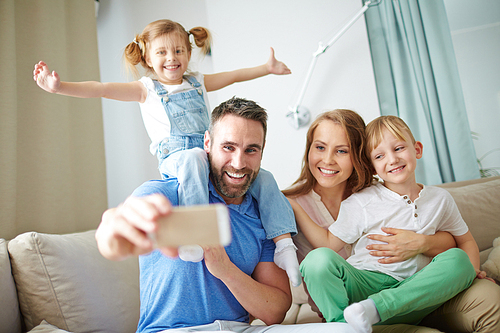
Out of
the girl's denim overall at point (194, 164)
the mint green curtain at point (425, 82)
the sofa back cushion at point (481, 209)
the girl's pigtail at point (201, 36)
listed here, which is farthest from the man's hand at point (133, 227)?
the mint green curtain at point (425, 82)

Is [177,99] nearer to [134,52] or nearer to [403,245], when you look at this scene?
[134,52]

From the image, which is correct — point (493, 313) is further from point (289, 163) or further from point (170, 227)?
point (289, 163)

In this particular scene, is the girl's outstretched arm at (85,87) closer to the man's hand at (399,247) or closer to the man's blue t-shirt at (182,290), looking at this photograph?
the man's blue t-shirt at (182,290)

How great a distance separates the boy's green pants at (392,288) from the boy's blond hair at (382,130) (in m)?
0.45

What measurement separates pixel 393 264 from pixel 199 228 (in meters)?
1.01

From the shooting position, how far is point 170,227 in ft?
1.32

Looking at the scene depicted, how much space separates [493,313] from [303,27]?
1917 millimetres

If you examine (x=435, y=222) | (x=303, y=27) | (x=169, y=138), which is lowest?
(x=435, y=222)

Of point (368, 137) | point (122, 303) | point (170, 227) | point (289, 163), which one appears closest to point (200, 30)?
Answer: point (368, 137)

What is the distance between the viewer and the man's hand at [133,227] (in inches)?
16.2

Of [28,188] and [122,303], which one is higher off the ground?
[28,188]

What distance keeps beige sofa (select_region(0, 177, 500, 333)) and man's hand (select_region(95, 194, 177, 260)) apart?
763 millimetres

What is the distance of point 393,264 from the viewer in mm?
1175

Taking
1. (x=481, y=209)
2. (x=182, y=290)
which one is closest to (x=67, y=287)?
(x=182, y=290)
